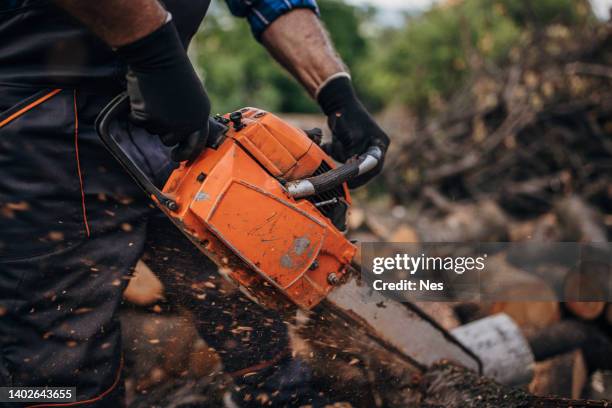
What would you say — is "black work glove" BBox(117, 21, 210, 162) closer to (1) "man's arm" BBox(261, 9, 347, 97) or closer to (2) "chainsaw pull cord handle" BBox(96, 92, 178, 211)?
(2) "chainsaw pull cord handle" BBox(96, 92, 178, 211)

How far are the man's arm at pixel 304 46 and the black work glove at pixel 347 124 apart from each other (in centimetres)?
5

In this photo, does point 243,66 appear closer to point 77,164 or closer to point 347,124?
point 347,124

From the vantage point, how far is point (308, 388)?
1.64 meters

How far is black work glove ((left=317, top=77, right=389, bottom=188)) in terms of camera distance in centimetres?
177

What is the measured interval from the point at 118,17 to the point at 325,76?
86 centimetres

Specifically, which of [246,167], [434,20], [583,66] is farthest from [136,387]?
[434,20]

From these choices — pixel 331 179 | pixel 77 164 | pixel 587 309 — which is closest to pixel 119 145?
pixel 77 164

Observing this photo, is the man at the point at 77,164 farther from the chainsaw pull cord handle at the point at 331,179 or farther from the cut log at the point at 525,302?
the cut log at the point at 525,302

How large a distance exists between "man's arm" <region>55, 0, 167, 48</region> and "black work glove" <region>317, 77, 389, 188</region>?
2.53 ft

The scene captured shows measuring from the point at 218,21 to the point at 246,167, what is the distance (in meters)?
10.5

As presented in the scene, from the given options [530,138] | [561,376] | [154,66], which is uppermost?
[530,138]

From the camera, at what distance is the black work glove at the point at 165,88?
45.8 inches

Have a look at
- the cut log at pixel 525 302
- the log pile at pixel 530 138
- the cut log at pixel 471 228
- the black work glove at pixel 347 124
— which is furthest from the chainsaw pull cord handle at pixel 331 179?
the log pile at pixel 530 138

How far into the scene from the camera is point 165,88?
47.2 inches
